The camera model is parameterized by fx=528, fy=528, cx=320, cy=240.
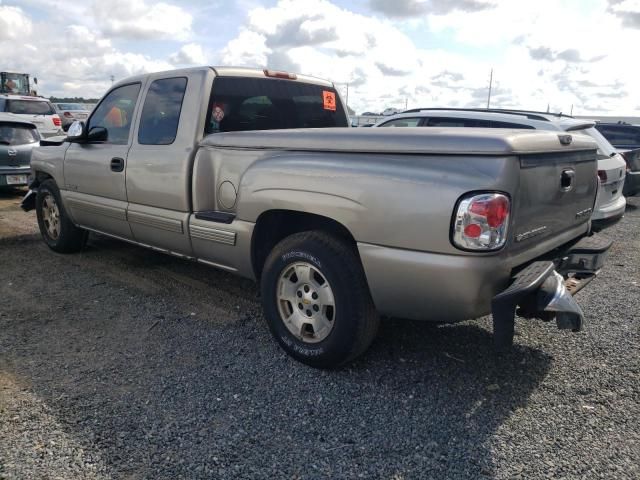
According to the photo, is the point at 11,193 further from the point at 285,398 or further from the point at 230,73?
the point at 285,398

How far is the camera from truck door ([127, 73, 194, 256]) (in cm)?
399

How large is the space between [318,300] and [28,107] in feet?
48.7

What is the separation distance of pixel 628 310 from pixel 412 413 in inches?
102

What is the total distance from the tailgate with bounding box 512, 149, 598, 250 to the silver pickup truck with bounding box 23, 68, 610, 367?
1cm

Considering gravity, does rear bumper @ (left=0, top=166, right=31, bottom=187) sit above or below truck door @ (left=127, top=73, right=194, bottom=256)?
below

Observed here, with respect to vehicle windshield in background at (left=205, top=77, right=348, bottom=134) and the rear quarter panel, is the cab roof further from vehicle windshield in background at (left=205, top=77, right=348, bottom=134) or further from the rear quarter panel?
the rear quarter panel

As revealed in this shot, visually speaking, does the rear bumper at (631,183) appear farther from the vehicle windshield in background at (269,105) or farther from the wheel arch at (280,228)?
the wheel arch at (280,228)

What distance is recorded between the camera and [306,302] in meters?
3.27

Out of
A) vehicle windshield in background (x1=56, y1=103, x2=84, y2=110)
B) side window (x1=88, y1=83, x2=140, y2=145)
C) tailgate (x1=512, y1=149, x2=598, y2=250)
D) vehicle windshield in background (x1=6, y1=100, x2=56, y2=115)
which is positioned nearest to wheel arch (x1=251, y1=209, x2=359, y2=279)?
tailgate (x1=512, y1=149, x2=598, y2=250)

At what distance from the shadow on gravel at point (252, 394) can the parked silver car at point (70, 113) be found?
65.3 feet

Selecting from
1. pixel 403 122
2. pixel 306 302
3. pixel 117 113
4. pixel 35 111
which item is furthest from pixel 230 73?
pixel 35 111

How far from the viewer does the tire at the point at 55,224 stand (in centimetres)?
571

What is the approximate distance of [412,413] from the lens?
2.84m

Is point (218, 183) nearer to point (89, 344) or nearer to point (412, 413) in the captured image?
point (89, 344)
